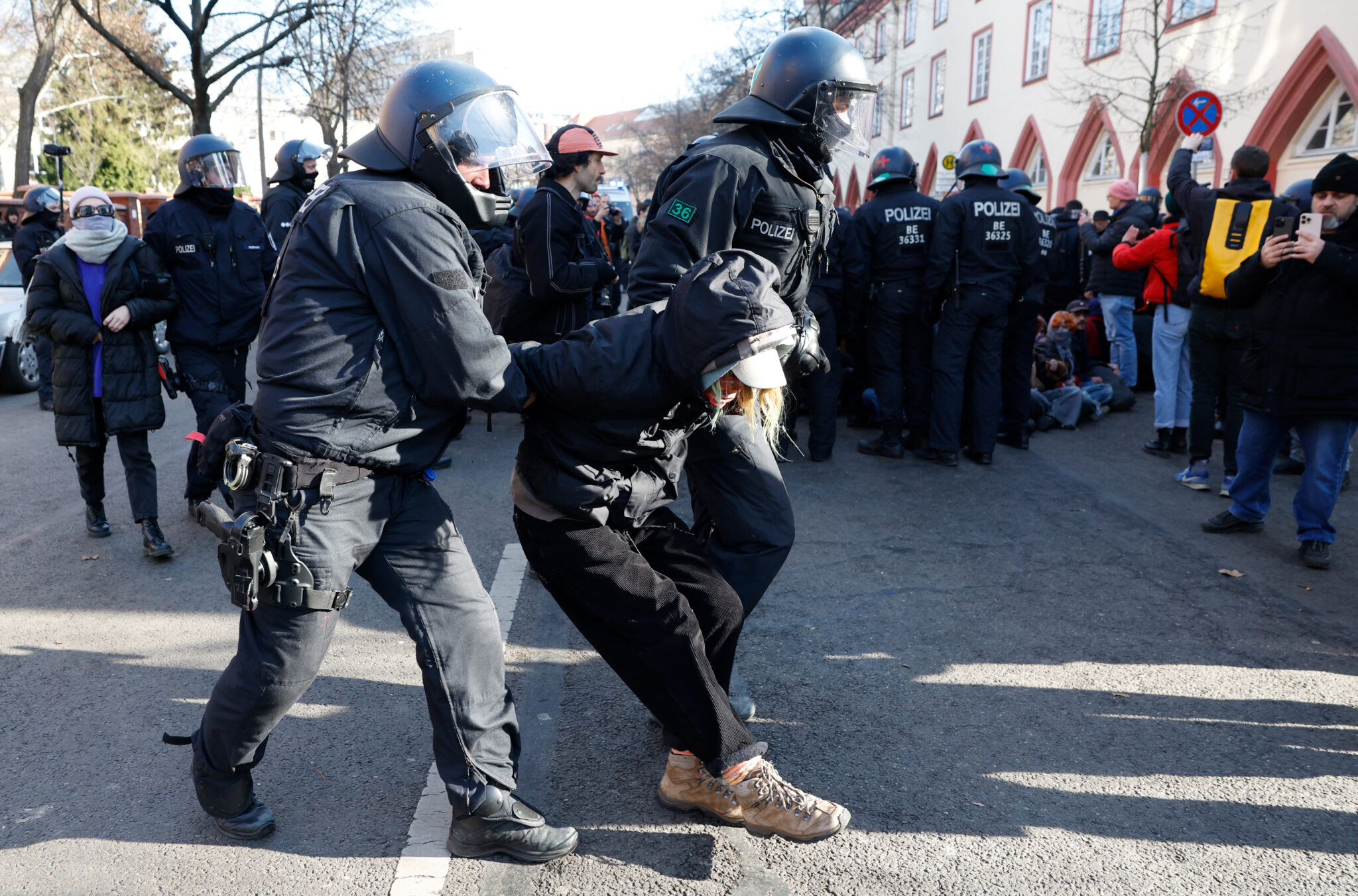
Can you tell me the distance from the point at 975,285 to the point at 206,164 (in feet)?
16.2

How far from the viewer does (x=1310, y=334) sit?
16.7ft

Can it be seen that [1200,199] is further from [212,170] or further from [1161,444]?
[212,170]

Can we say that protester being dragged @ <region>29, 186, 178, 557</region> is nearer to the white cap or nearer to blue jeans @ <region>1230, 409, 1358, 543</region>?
the white cap

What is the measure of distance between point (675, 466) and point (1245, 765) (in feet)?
6.78

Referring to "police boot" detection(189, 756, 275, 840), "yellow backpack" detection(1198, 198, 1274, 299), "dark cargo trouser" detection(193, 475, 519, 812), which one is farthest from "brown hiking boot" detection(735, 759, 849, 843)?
"yellow backpack" detection(1198, 198, 1274, 299)

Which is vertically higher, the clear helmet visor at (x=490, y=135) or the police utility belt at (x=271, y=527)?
the clear helmet visor at (x=490, y=135)

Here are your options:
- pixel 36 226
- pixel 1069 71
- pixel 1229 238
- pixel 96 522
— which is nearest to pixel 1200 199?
pixel 1229 238

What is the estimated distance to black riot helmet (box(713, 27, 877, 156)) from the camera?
3.40 m

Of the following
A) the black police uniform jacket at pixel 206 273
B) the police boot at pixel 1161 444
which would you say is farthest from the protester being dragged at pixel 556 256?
the police boot at pixel 1161 444

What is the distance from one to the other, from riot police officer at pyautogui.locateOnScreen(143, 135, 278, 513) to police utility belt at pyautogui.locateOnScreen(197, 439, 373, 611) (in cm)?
324

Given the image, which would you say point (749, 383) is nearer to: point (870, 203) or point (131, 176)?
point (870, 203)

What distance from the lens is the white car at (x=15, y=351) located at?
10328mm

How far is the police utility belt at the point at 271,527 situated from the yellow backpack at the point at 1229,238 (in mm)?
5440

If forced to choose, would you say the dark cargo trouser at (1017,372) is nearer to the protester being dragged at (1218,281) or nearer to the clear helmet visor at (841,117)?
the protester being dragged at (1218,281)
